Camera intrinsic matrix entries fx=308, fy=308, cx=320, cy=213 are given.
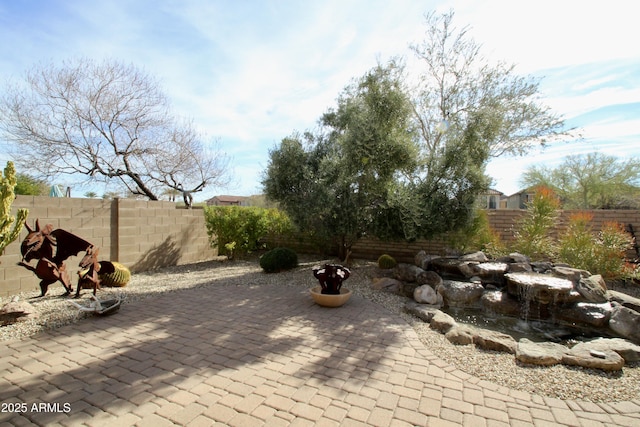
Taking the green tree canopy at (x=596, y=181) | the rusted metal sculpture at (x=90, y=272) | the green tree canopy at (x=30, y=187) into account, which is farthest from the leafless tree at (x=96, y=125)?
the green tree canopy at (x=596, y=181)

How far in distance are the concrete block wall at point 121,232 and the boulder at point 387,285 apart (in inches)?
217

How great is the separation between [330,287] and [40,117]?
11119mm

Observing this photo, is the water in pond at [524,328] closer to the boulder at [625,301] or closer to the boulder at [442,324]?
the boulder at [625,301]

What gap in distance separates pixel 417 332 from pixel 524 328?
214 centimetres

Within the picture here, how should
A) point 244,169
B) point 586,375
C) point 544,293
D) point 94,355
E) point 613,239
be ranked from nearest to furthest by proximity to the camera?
point 586,375 < point 94,355 < point 544,293 < point 613,239 < point 244,169

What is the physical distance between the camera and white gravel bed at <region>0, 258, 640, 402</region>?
2664 mm

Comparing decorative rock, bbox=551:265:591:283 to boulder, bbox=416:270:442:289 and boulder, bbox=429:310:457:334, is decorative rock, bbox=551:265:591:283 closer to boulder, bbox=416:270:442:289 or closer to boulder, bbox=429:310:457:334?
boulder, bbox=416:270:442:289

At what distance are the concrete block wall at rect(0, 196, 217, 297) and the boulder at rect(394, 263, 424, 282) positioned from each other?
19.3 ft

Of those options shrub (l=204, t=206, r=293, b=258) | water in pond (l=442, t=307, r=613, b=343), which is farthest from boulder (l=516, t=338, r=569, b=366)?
shrub (l=204, t=206, r=293, b=258)

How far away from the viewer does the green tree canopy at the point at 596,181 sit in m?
14.7

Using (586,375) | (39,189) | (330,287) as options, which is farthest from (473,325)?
(39,189)

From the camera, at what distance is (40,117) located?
9.78 meters

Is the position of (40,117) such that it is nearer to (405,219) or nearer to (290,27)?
(290,27)

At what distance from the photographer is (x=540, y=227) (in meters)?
7.07
